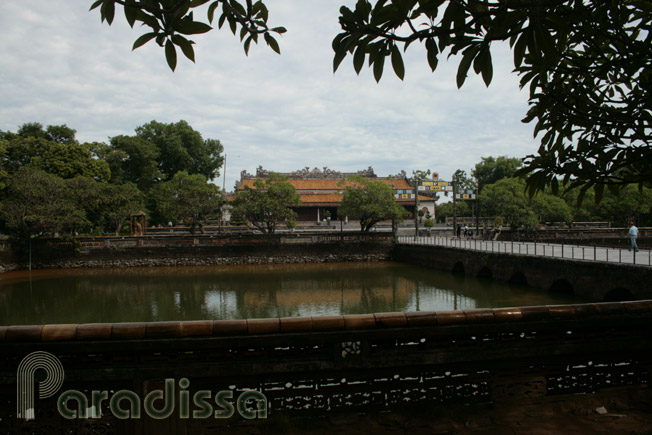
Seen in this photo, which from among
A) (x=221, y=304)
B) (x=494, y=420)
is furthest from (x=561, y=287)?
(x=494, y=420)

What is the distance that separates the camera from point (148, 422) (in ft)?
8.36

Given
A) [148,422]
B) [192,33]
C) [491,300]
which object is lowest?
[491,300]

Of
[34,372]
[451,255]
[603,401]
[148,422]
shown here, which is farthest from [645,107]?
[451,255]

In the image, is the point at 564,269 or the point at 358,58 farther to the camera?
the point at 564,269

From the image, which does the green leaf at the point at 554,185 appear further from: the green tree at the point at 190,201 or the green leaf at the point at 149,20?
the green tree at the point at 190,201

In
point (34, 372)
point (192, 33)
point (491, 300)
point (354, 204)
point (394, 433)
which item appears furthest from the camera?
point (354, 204)

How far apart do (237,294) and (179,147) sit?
2871 cm

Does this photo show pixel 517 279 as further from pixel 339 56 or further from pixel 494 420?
pixel 339 56

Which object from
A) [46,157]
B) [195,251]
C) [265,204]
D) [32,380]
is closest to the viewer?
[32,380]

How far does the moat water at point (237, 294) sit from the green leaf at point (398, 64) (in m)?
11.6

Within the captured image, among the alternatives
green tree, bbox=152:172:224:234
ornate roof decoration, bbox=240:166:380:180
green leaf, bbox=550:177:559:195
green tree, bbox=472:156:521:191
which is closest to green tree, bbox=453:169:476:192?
green tree, bbox=472:156:521:191

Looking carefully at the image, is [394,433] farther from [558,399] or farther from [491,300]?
[491,300]

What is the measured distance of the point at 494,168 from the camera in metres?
55.0

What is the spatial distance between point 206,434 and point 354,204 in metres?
26.5
